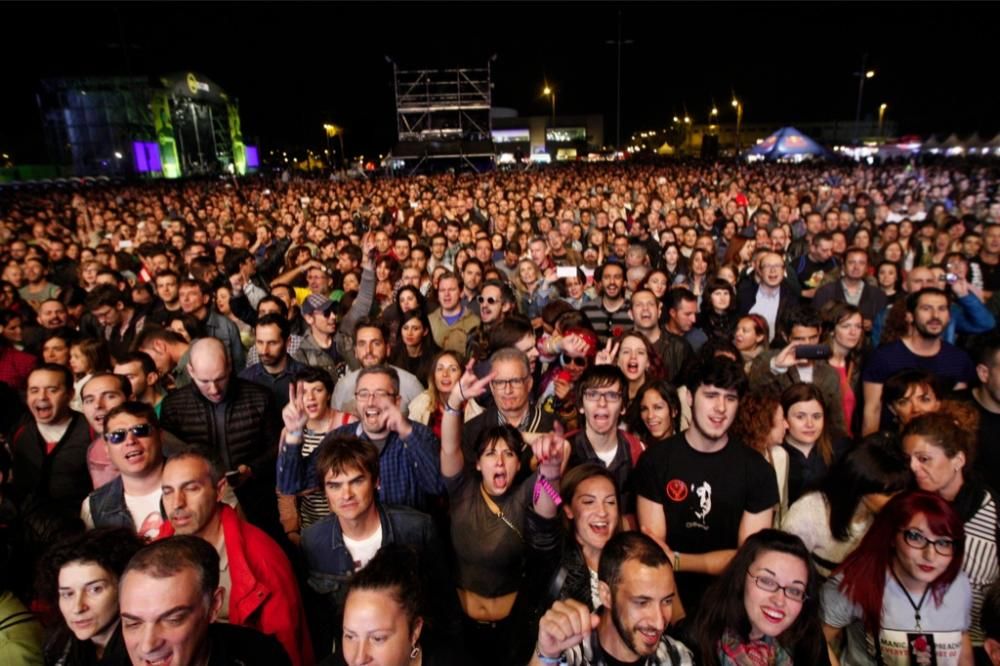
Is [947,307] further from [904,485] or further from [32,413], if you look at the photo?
[32,413]

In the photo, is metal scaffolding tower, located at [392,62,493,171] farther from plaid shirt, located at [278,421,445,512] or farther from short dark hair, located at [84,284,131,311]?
plaid shirt, located at [278,421,445,512]

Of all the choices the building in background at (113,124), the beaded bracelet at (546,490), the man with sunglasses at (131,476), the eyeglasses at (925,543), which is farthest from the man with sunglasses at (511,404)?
the building in background at (113,124)

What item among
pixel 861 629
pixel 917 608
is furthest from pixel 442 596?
pixel 917 608

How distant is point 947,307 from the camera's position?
4.12m

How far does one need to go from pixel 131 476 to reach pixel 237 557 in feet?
3.12

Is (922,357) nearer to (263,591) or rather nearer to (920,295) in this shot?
(920,295)

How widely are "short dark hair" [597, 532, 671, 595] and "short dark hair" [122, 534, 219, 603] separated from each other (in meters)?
1.41

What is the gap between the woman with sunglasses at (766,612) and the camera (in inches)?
88.1

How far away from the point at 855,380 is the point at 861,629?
8.48ft

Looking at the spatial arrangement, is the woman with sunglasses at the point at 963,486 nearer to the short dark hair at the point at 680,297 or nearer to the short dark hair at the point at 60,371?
the short dark hair at the point at 680,297

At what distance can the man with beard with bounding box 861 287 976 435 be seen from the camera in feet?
13.6

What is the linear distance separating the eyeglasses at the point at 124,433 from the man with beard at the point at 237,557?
1.53 feet

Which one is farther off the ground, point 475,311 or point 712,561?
→ point 475,311

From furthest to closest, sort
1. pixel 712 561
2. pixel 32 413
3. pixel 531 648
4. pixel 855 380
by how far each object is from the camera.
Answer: pixel 855 380 < pixel 32 413 < pixel 712 561 < pixel 531 648
